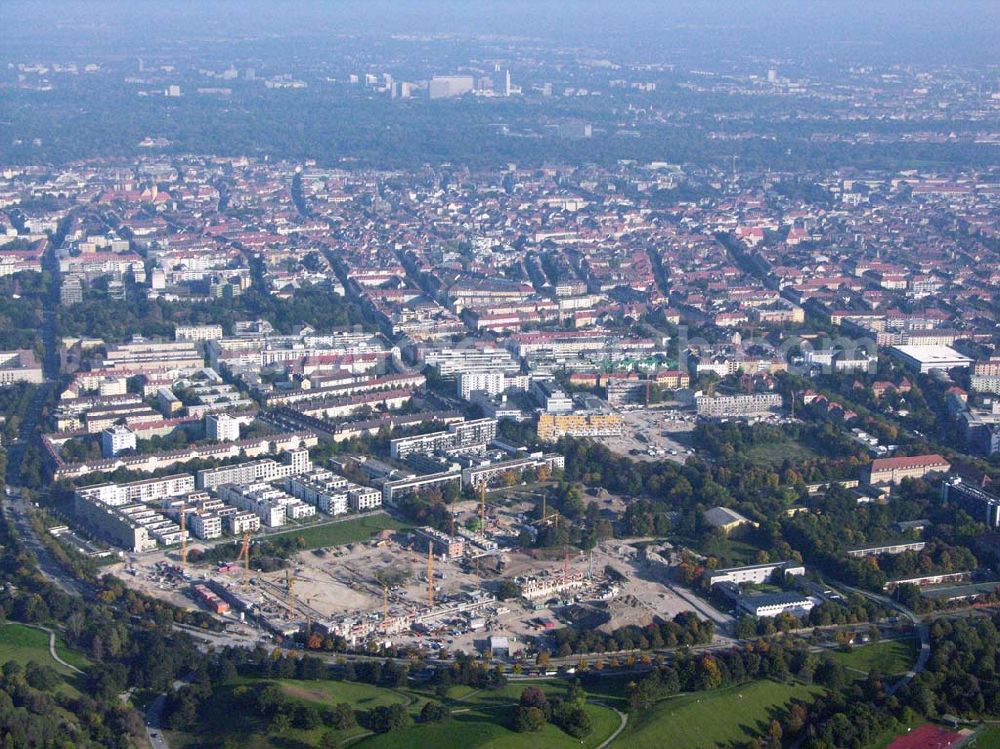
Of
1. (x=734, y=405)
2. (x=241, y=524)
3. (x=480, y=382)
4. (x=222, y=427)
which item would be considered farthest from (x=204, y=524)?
(x=734, y=405)

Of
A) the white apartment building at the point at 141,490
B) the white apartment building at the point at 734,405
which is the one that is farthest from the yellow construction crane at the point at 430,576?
the white apartment building at the point at 734,405

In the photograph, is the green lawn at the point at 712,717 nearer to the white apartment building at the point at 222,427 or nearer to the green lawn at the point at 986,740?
the green lawn at the point at 986,740

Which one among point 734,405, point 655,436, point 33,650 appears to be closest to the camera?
point 33,650

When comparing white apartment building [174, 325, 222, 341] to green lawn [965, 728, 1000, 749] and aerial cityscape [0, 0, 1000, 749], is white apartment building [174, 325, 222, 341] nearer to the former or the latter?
aerial cityscape [0, 0, 1000, 749]

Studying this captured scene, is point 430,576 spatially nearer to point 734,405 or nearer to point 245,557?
point 245,557

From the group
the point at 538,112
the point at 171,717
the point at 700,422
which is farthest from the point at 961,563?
the point at 538,112

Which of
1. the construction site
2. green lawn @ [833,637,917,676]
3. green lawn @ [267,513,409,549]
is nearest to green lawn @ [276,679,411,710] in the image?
the construction site

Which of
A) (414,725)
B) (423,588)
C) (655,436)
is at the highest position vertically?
(414,725)
